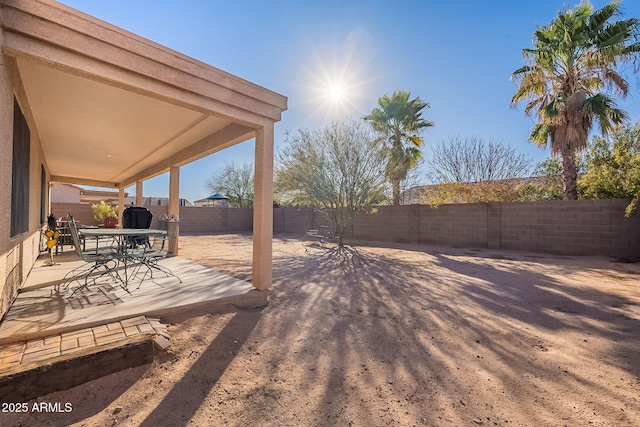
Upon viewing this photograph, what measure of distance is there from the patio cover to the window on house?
304 millimetres

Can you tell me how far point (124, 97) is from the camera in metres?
3.36

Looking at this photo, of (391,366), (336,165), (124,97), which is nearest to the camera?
(391,366)

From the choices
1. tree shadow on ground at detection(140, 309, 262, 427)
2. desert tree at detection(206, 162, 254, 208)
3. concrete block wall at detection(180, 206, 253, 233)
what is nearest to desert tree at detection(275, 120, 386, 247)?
tree shadow on ground at detection(140, 309, 262, 427)

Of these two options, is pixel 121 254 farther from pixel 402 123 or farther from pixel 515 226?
pixel 402 123

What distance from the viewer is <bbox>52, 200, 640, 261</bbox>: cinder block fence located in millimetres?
7324

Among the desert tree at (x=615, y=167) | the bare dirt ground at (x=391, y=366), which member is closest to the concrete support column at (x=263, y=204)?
the bare dirt ground at (x=391, y=366)

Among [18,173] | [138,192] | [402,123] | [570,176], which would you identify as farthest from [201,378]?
[402,123]

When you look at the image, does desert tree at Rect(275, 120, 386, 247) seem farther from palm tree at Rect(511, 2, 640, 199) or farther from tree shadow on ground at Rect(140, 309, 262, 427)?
tree shadow on ground at Rect(140, 309, 262, 427)

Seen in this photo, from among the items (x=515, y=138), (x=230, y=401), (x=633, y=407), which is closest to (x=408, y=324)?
(x=633, y=407)

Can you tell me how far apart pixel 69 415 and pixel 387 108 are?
1366 centimetres

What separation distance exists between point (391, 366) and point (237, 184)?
2313cm

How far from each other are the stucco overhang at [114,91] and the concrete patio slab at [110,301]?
84.7 inches

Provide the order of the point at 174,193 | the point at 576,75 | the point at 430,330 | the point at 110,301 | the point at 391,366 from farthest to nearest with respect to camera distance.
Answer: the point at 576,75 < the point at 174,193 < the point at 110,301 < the point at 430,330 < the point at 391,366

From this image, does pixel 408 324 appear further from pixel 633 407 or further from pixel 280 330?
pixel 633 407
